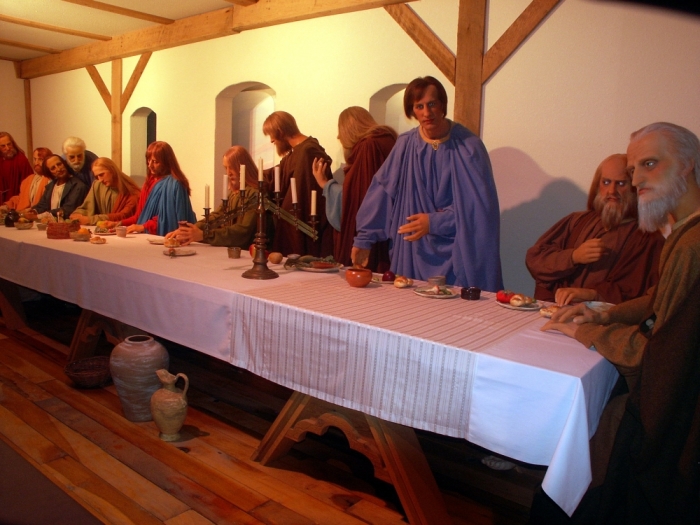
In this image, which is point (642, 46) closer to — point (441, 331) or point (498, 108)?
point (498, 108)

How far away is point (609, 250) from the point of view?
2965mm

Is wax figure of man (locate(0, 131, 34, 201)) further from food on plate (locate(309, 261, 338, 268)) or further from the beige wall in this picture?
food on plate (locate(309, 261, 338, 268))

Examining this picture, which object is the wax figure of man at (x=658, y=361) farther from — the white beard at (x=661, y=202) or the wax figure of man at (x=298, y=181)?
the wax figure of man at (x=298, y=181)

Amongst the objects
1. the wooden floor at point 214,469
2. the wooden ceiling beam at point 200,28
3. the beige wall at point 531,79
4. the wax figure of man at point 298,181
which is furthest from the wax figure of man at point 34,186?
the wooden floor at point 214,469

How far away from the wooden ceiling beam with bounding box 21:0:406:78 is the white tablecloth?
297 cm

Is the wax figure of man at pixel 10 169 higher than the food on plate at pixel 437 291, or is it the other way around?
the wax figure of man at pixel 10 169

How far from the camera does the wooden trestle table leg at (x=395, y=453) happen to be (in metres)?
2.27

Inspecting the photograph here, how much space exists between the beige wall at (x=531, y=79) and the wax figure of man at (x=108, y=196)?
5.35 feet

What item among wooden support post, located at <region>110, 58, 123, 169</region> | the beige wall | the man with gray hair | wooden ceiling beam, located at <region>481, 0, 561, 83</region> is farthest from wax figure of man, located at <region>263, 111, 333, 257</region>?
wooden support post, located at <region>110, 58, 123, 169</region>

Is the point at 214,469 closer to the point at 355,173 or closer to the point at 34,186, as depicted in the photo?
the point at 355,173

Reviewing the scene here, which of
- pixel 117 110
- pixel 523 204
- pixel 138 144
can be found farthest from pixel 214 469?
pixel 117 110

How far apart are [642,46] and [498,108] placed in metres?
1.03

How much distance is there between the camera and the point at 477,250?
10.8 feet

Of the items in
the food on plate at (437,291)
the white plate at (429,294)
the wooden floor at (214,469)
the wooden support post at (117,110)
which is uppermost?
the wooden support post at (117,110)
